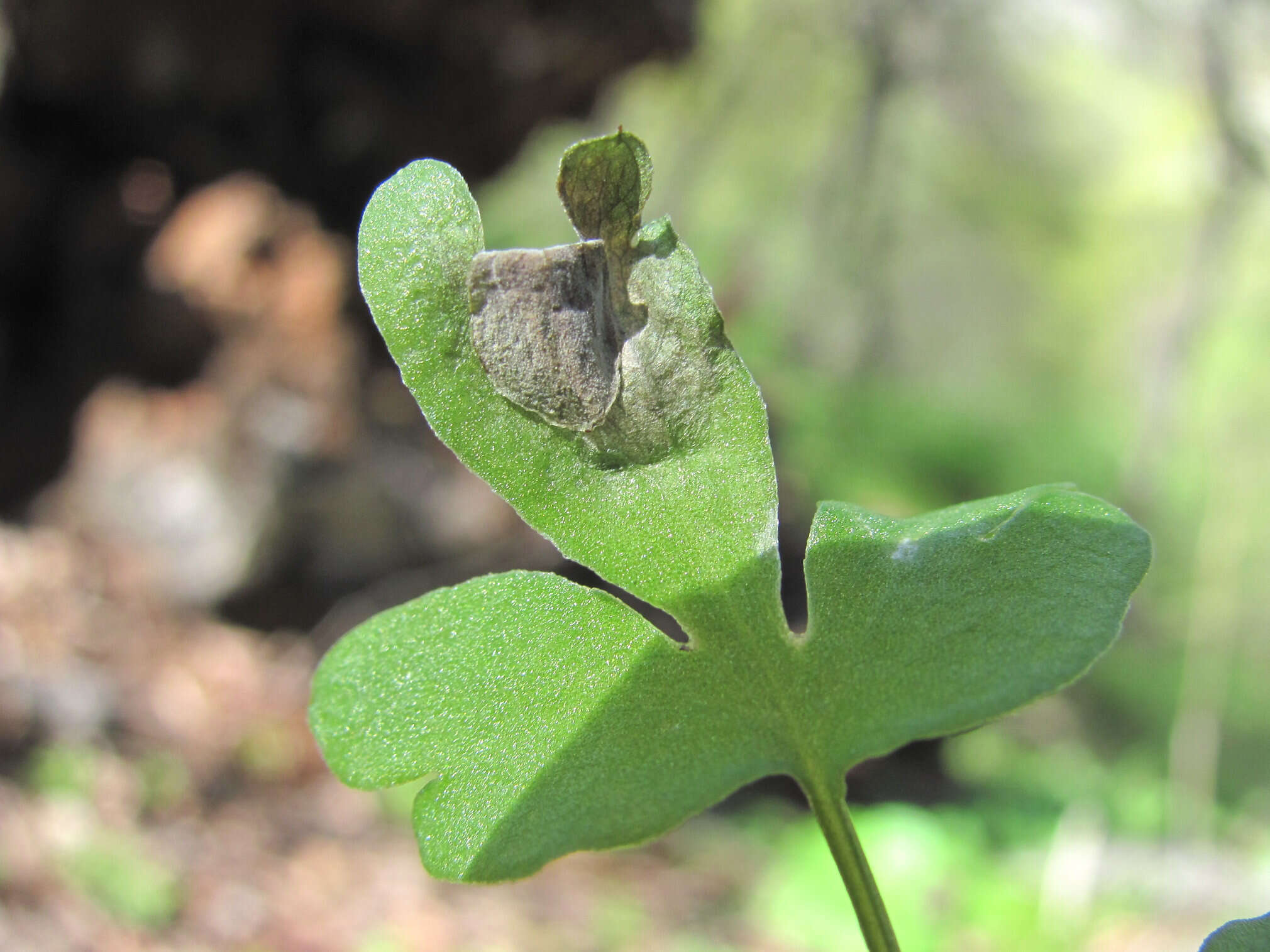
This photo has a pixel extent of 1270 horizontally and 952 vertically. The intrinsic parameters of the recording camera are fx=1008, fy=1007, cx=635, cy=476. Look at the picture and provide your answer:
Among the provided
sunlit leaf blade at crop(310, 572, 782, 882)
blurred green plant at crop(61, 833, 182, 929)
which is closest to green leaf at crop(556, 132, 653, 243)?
sunlit leaf blade at crop(310, 572, 782, 882)

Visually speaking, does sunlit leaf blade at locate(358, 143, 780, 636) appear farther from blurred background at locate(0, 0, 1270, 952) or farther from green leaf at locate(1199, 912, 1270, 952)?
blurred background at locate(0, 0, 1270, 952)

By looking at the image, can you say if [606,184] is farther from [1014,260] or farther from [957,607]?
[1014,260]

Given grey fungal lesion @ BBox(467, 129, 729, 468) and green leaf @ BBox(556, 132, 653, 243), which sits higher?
green leaf @ BBox(556, 132, 653, 243)

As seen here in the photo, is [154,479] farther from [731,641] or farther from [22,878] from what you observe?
[731,641]

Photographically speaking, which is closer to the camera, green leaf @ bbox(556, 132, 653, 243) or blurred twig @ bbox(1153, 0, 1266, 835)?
green leaf @ bbox(556, 132, 653, 243)

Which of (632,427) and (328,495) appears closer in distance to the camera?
(632,427)

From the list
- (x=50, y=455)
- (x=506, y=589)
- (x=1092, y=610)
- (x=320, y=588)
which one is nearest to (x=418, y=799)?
(x=506, y=589)

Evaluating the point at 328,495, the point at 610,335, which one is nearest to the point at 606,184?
the point at 610,335

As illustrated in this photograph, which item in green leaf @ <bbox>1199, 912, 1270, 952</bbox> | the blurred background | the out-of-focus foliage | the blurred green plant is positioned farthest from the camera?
the out-of-focus foliage
